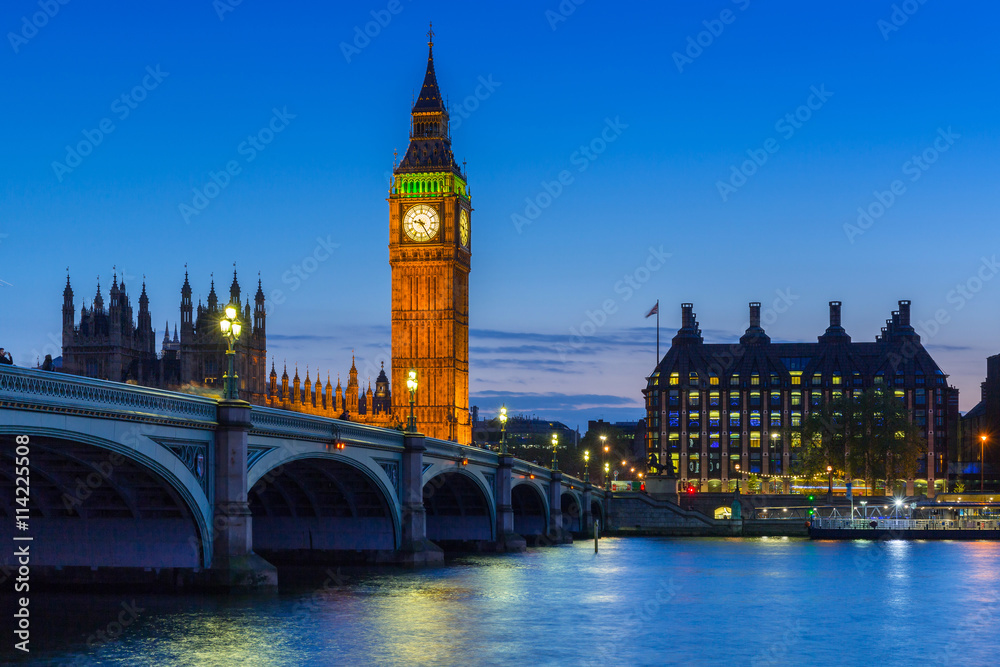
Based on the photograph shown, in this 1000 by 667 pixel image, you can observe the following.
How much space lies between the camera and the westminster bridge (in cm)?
3544

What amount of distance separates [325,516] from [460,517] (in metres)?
19.4

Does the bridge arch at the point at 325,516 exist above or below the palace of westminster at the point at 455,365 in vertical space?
below

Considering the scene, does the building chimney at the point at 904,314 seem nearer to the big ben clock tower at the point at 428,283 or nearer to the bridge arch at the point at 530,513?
the big ben clock tower at the point at 428,283

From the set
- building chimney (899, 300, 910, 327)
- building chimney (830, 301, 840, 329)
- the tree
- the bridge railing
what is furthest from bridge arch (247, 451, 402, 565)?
building chimney (899, 300, 910, 327)

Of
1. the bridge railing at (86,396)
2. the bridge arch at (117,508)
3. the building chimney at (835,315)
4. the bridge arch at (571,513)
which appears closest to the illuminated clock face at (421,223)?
the bridge arch at (571,513)

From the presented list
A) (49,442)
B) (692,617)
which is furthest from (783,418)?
(49,442)

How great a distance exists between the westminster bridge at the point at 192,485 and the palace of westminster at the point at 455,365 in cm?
7289

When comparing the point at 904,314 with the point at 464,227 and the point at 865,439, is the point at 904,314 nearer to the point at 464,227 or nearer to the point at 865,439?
the point at 865,439

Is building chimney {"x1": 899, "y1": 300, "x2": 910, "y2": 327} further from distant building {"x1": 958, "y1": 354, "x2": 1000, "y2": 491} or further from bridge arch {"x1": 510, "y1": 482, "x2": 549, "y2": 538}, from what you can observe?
bridge arch {"x1": 510, "y1": 482, "x2": 549, "y2": 538}

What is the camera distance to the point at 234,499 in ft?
142

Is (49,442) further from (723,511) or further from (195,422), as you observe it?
(723,511)

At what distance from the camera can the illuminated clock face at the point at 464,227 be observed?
552 feet

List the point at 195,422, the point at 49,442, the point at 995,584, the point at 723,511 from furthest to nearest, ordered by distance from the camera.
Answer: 1. the point at 723,511
2. the point at 995,584
3. the point at 195,422
4. the point at 49,442

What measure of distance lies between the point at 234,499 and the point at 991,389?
15466 centimetres
